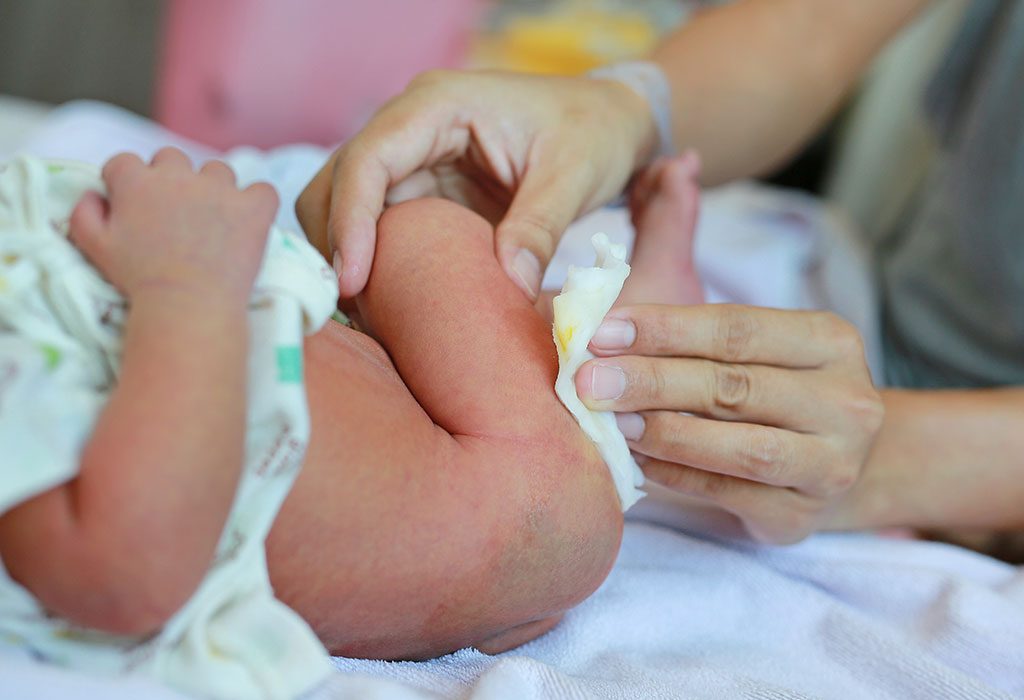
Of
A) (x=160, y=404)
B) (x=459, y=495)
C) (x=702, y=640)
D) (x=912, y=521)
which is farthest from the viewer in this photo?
(x=912, y=521)

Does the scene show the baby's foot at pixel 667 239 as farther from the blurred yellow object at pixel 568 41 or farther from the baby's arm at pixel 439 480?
the blurred yellow object at pixel 568 41

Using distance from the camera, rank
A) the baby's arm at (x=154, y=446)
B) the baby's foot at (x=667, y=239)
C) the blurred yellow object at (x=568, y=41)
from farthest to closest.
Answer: the blurred yellow object at (x=568, y=41) < the baby's foot at (x=667, y=239) < the baby's arm at (x=154, y=446)

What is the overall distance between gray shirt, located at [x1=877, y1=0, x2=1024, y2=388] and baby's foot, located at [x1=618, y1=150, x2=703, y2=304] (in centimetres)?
37

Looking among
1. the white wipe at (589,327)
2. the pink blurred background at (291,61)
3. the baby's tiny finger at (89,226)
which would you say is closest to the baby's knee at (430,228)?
the white wipe at (589,327)

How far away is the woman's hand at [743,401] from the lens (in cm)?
64

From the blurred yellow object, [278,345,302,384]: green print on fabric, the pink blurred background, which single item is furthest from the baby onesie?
the blurred yellow object

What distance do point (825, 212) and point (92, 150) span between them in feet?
2.93

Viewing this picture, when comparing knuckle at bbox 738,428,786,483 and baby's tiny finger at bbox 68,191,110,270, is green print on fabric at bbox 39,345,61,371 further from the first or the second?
knuckle at bbox 738,428,786,483

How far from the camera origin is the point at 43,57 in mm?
2275

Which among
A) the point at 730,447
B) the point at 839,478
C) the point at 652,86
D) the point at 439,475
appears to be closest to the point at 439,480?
the point at 439,475

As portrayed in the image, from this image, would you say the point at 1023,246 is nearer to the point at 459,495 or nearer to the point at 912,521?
the point at 912,521

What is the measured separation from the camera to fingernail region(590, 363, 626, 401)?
0.61m

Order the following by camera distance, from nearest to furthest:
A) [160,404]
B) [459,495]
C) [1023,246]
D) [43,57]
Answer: [160,404]
[459,495]
[1023,246]
[43,57]

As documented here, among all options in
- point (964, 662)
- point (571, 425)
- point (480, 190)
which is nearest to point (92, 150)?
point (480, 190)
